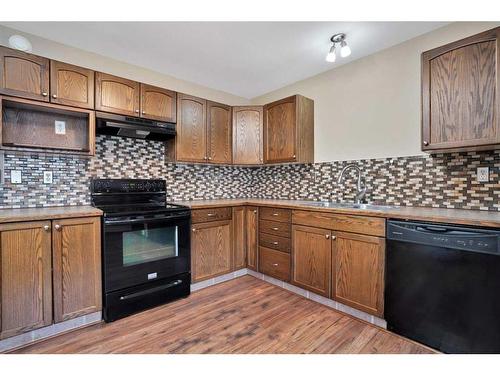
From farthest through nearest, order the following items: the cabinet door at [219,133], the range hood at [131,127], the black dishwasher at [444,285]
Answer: the cabinet door at [219,133]
the range hood at [131,127]
the black dishwasher at [444,285]

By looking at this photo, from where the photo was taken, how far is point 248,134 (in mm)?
3289

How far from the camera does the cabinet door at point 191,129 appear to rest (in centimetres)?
281

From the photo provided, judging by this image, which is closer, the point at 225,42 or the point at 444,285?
the point at 444,285

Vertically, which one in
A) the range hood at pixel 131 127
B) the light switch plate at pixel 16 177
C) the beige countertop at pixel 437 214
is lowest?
the beige countertop at pixel 437 214

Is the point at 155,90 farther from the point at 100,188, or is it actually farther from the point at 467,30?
the point at 467,30

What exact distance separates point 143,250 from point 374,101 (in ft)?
8.69

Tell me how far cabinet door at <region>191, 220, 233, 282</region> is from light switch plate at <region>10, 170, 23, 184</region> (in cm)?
154

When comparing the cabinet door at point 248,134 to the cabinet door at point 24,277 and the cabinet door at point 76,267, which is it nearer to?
the cabinet door at point 76,267

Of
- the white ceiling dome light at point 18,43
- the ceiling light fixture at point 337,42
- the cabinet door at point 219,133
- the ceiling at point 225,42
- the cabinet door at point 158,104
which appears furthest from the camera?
the cabinet door at point 219,133

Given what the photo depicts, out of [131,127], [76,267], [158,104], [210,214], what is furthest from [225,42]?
[76,267]

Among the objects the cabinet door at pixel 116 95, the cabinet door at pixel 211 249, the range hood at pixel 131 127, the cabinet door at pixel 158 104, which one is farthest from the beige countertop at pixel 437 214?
the cabinet door at pixel 116 95

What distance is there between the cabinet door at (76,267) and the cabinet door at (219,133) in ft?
5.08

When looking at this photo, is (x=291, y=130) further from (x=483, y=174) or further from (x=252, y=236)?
(x=483, y=174)
